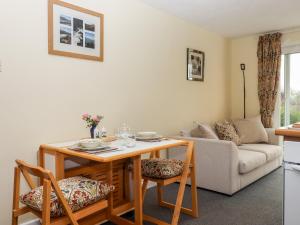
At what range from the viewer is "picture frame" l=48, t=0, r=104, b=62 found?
2.27 metres

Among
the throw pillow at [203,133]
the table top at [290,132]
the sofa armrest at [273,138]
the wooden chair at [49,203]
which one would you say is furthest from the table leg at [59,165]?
the sofa armrest at [273,138]

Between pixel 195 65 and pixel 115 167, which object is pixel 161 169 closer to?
pixel 115 167

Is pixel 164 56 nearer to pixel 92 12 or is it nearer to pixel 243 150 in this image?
pixel 92 12

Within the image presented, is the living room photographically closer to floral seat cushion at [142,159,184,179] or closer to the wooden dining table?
the wooden dining table

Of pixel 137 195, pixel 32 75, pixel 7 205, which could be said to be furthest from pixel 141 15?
pixel 7 205

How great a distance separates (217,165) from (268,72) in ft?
7.38

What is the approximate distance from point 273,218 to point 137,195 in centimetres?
141

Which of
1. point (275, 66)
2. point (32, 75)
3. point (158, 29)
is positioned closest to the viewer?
point (32, 75)

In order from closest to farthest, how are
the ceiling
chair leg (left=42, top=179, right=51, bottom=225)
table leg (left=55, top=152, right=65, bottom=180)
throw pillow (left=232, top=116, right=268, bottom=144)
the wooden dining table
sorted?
1. chair leg (left=42, top=179, right=51, bottom=225)
2. the wooden dining table
3. table leg (left=55, top=152, right=65, bottom=180)
4. the ceiling
5. throw pillow (left=232, top=116, right=268, bottom=144)

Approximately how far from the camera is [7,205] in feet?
6.72

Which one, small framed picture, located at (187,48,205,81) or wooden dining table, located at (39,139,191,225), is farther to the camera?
small framed picture, located at (187,48,205,81)

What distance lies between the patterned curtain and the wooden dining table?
2.69 metres

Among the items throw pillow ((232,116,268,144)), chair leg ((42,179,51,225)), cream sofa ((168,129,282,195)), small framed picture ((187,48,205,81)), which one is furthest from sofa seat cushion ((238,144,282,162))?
chair leg ((42,179,51,225))

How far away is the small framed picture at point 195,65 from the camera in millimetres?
3895
